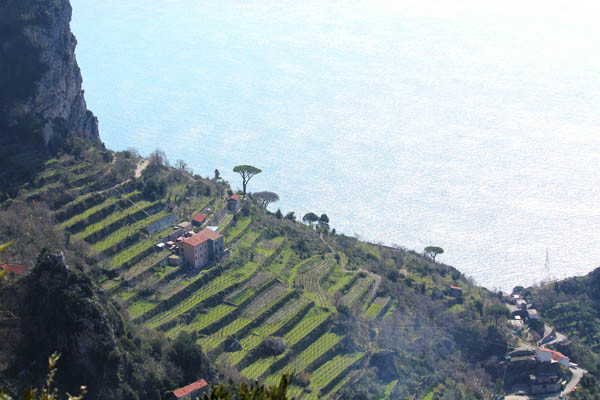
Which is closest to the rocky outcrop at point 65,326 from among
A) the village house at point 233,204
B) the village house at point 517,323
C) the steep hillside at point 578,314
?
the village house at point 233,204

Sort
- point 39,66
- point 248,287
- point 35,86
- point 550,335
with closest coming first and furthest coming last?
point 248,287
point 35,86
point 39,66
point 550,335

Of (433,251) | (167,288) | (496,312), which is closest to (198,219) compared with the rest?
(167,288)

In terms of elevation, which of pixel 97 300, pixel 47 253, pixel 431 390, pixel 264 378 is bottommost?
pixel 431 390

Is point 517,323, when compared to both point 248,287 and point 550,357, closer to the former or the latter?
point 550,357

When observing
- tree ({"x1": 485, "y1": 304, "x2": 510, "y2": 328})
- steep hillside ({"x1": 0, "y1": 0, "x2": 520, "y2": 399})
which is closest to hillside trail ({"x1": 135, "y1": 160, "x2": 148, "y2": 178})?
steep hillside ({"x1": 0, "y1": 0, "x2": 520, "y2": 399})

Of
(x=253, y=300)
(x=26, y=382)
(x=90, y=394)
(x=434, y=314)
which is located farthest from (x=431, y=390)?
(x=26, y=382)

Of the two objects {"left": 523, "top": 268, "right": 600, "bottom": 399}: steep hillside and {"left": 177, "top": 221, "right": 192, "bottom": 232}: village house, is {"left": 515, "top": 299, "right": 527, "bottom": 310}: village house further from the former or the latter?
{"left": 177, "top": 221, "right": 192, "bottom": 232}: village house

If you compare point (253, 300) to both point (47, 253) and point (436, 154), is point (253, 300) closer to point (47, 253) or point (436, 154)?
point (47, 253)
